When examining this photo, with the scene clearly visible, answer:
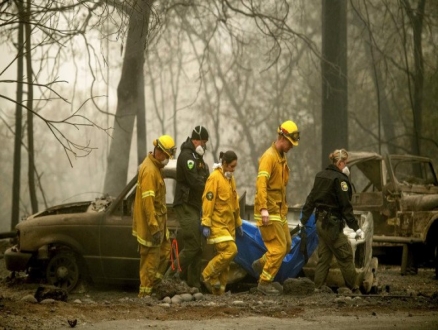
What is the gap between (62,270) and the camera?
1234 centimetres

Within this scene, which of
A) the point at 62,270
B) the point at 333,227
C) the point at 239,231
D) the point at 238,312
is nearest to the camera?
the point at 238,312

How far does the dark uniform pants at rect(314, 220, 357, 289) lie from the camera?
11188 mm

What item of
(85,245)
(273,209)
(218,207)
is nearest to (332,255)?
(273,209)

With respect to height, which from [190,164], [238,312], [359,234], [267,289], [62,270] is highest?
[190,164]

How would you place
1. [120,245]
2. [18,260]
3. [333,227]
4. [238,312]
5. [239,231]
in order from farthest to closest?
1. [18,260]
2. [120,245]
3. [239,231]
4. [333,227]
5. [238,312]

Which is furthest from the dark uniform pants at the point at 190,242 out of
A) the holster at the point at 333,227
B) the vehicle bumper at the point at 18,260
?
the vehicle bumper at the point at 18,260

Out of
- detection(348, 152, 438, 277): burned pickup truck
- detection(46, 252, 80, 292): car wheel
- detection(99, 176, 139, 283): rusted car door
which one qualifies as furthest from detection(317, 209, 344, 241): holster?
detection(348, 152, 438, 277): burned pickup truck

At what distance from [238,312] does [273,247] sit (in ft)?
5.74

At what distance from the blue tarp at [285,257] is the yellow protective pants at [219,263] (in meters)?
0.43

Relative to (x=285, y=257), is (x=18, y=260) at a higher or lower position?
lower

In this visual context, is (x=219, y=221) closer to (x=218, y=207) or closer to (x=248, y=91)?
Result: (x=218, y=207)

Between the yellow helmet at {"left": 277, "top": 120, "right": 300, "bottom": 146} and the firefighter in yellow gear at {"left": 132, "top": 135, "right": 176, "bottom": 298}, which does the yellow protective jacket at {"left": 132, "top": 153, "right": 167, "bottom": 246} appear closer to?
the firefighter in yellow gear at {"left": 132, "top": 135, "right": 176, "bottom": 298}

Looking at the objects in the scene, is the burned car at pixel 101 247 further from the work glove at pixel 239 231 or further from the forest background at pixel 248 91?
the forest background at pixel 248 91

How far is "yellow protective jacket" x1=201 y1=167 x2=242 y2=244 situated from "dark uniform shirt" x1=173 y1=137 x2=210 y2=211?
22 cm
